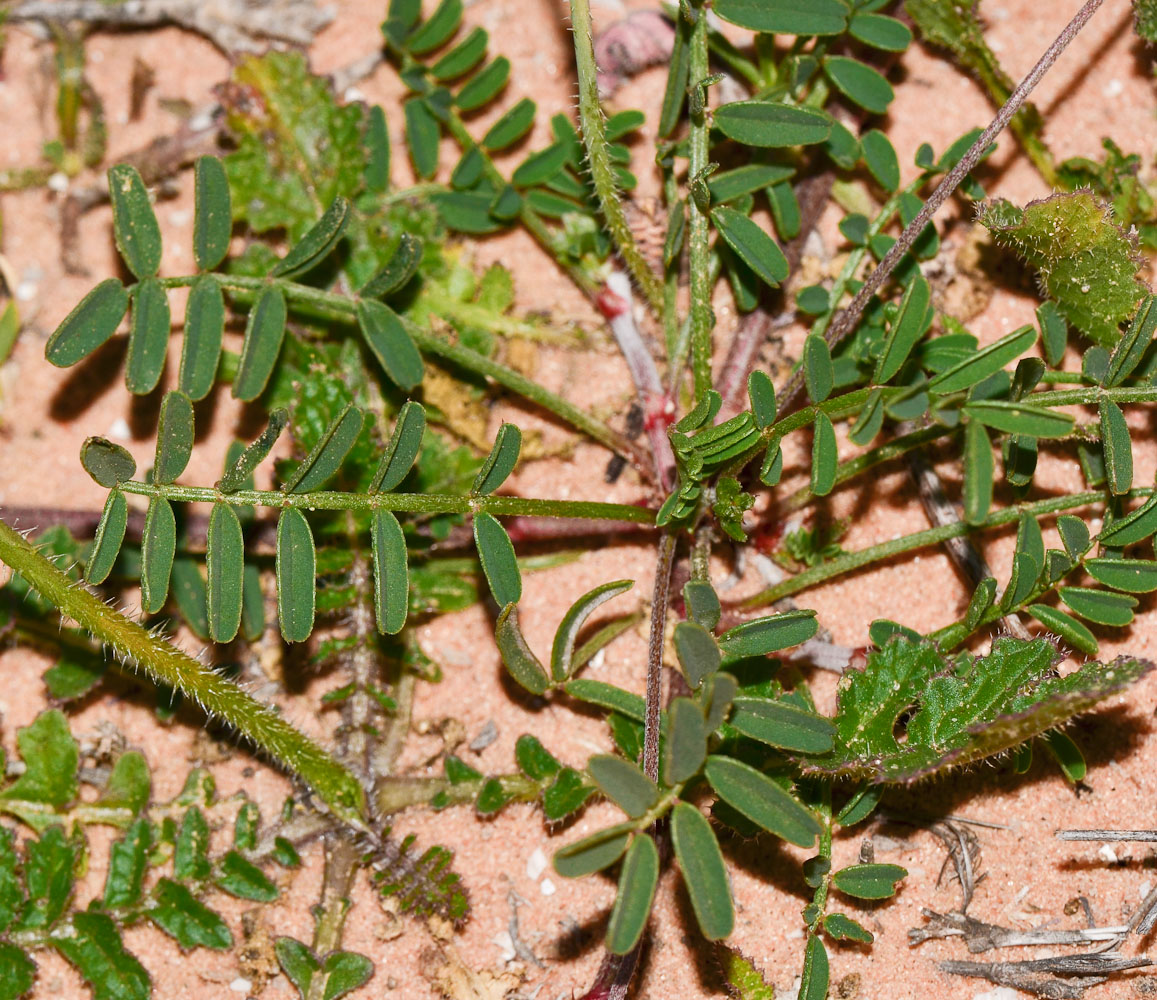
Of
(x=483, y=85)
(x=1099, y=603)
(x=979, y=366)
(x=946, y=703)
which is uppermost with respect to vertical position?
(x=483, y=85)

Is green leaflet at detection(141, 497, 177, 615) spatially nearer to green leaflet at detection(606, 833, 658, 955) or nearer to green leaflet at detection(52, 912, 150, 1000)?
green leaflet at detection(52, 912, 150, 1000)

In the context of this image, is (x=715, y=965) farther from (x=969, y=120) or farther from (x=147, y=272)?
(x=969, y=120)

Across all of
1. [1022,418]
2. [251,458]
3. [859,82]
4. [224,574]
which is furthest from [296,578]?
[859,82]

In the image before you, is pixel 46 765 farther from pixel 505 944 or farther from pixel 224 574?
pixel 505 944

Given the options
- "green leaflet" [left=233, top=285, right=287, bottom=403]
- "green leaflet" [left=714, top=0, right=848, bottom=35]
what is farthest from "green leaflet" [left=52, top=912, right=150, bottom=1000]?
"green leaflet" [left=714, top=0, right=848, bottom=35]

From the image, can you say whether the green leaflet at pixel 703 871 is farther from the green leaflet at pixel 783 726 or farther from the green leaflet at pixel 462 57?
the green leaflet at pixel 462 57

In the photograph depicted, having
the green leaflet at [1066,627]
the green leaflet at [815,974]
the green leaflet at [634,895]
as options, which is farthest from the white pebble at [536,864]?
the green leaflet at [1066,627]

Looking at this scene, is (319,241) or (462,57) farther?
(462,57)
